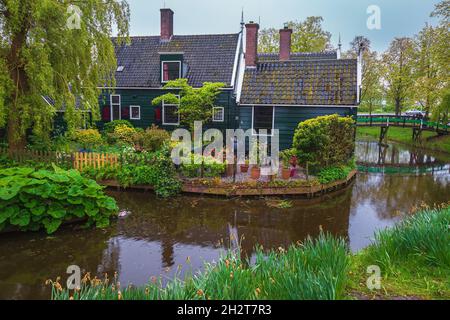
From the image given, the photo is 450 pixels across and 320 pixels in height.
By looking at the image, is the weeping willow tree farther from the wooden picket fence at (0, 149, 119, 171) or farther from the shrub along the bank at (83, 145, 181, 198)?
the shrub along the bank at (83, 145, 181, 198)

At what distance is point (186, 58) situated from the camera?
22203 mm

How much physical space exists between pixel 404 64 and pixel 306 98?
26665mm

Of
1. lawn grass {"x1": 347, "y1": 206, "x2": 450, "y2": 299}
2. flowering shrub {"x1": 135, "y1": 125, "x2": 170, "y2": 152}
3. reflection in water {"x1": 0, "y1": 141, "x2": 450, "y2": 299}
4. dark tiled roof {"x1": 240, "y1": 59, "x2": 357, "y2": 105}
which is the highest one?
dark tiled roof {"x1": 240, "y1": 59, "x2": 357, "y2": 105}

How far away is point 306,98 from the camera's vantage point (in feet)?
62.7

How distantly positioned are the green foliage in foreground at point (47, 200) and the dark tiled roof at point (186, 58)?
486 inches

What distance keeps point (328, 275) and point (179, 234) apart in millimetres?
5465

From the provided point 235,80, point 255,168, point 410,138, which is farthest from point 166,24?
point 410,138

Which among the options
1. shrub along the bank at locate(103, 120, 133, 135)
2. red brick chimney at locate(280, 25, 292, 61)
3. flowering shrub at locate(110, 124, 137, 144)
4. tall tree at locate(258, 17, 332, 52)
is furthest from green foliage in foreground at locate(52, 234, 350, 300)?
tall tree at locate(258, 17, 332, 52)

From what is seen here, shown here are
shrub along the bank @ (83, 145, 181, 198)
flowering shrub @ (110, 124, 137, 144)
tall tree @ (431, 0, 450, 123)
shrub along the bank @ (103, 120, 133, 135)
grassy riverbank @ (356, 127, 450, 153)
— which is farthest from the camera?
grassy riverbank @ (356, 127, 450, 153)

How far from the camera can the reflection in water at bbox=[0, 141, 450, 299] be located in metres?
7.21

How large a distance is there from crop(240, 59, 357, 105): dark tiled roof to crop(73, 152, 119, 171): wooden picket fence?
867cm

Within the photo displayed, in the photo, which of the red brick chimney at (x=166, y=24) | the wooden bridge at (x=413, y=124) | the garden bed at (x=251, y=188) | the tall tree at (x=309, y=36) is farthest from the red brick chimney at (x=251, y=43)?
the tall tree at (x=309, y=36)

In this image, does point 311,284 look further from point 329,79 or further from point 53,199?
point 329,79

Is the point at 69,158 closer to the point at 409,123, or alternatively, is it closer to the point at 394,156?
the point at 394,156
